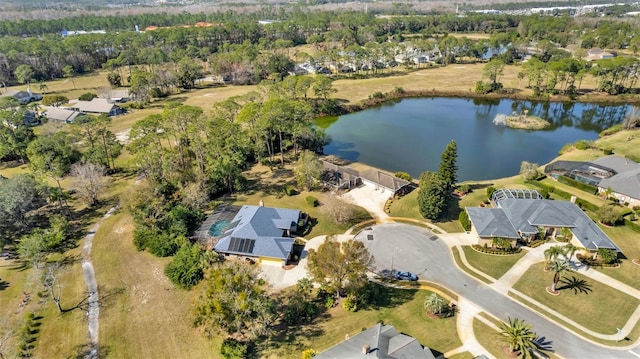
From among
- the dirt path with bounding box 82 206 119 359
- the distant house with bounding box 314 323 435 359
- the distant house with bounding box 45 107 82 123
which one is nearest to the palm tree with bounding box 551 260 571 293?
the distant house with bounding box 314 323 435 359

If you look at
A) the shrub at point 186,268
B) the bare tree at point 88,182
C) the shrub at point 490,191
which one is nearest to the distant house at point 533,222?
the shrub at point 490,191

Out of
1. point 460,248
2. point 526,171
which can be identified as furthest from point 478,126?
point 460,248

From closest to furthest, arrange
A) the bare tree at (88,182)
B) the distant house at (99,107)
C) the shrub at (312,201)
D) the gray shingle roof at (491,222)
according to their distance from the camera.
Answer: the gray shingle roof at (491,222) → the bare tree at (88,182) → the shrub at (312,201) → the distant house at (99,107)

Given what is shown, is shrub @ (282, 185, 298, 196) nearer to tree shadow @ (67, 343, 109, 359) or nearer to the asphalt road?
the asphalt road

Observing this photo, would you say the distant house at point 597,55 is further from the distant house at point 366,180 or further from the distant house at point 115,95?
the distant house at point 115,95

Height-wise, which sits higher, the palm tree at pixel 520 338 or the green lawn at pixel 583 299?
the palm tree at pixel 520 338

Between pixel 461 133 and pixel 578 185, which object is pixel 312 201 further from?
pixel 461 133

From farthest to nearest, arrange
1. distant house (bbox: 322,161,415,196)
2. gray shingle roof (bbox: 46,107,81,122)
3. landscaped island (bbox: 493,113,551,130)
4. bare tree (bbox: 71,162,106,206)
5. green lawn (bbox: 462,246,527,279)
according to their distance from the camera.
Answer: gray shingle roof (bbox: 46,107,81,122) < landscaped island (bbox: 493,113,551,130) < distant house (bbox: 322,161,415,196) < bare tree (bbox: 71,162,106,206) < green lawn (bbox: 462,246,527,279)
